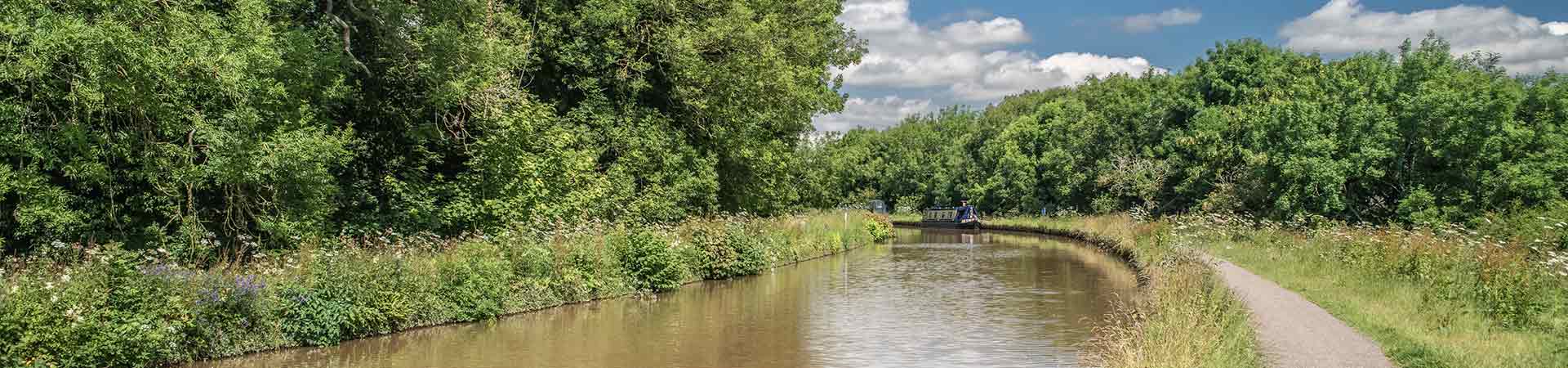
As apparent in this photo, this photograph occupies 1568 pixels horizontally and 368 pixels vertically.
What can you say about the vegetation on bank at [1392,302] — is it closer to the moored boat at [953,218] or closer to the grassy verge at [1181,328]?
the grassy verge at [1181,328]

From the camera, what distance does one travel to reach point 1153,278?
71.6 feet

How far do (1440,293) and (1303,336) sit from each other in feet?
14.0

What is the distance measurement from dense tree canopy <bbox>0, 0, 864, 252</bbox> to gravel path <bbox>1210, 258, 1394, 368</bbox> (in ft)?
47.9

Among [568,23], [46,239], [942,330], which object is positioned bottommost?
[942,330]

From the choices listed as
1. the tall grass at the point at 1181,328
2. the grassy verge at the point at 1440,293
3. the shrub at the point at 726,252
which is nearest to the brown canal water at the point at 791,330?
the shrub at the point at 726,252

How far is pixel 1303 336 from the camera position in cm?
1315

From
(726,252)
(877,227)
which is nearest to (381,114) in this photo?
(726,252)

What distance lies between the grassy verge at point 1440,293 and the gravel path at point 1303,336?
0.27 metres

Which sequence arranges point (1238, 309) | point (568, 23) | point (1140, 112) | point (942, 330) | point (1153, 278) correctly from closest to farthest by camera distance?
point (1238, 309) < point (942, 330) < point (1153, 278) < point (568, 23) < point (1140, 112)

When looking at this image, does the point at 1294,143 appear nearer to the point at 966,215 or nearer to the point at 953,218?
the point at 966,215

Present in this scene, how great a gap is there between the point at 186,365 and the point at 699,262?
1428 centimetres

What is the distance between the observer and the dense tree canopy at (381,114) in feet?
47.8

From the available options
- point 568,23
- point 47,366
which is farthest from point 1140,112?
point 47,366

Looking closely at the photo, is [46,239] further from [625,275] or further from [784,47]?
[784,47]
